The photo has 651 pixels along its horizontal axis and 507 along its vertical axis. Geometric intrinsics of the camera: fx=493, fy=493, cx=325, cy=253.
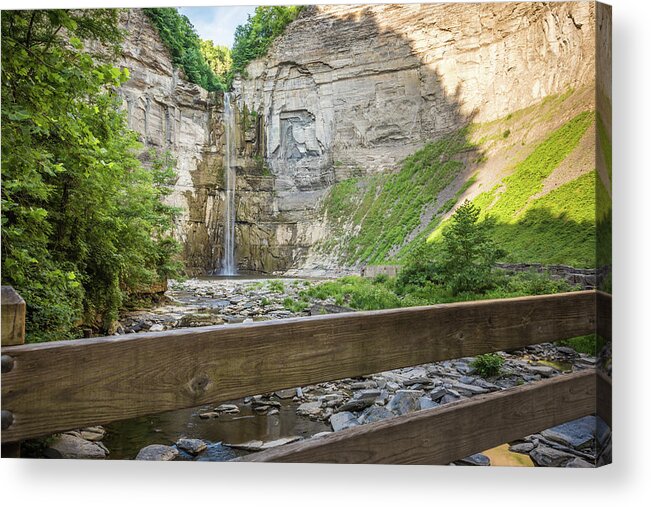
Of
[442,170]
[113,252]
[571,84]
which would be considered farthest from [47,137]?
[571,84]

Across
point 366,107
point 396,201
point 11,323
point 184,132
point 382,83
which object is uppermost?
point 382,83

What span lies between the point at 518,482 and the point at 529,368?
2.78ft

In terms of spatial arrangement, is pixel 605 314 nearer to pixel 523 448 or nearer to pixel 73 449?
pixel 523 448

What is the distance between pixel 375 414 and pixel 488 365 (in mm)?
798

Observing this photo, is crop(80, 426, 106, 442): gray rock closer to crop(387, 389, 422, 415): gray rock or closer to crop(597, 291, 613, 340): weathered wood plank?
crop(387, 389, 422, 415): gray rock

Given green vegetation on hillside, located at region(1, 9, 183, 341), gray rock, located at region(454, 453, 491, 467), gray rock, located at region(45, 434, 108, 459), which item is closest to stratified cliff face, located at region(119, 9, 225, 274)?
green vegetation on hillside, located at region(1, 9, 183, 341)

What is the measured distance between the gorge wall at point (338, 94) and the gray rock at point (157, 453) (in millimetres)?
1338

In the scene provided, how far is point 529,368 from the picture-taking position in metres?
3.12

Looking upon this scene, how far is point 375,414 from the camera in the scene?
3.20 meters

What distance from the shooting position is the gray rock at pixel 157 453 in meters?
2.70

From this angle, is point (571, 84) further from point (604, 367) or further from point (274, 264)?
point (274, 264)

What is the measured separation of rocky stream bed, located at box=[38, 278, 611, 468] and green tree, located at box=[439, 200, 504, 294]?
1.75 feet

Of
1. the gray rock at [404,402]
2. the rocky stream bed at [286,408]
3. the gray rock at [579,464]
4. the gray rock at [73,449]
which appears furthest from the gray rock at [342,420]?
the gray rock at [73,449]

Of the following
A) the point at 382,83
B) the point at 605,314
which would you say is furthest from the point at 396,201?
the point at 605,314
